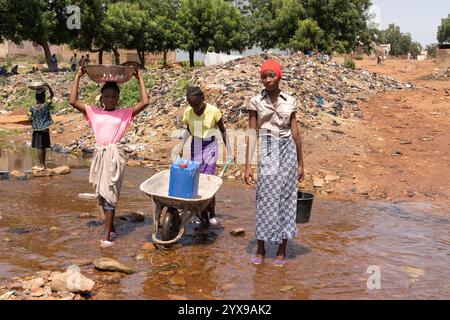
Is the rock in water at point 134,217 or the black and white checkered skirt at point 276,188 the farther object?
the rock in water at point 134,217

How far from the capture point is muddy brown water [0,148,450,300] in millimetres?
4148

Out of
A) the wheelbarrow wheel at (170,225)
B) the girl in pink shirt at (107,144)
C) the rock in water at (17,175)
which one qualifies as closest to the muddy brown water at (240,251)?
the wheelbarrow wheel at (170,225)

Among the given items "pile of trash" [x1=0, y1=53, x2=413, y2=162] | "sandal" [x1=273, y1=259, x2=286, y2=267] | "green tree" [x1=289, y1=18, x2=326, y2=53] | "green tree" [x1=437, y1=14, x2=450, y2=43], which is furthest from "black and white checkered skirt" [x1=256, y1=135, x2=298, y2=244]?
"green tree" [x1=437, y1=14, x2=450, y2=43]

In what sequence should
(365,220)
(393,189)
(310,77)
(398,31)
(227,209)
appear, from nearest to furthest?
(365,220), (227,209), (393,189), (310,77), (398,31)

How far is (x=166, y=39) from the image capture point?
35.8 metres

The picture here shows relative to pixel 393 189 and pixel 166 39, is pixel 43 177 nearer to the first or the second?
pixel 393 189

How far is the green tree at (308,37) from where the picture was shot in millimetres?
30758

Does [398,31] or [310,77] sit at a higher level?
[398,31]

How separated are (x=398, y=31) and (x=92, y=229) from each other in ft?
274

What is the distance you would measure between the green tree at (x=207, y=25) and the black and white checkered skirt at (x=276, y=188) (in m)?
30.5

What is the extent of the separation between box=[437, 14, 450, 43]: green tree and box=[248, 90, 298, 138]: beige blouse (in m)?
66.3

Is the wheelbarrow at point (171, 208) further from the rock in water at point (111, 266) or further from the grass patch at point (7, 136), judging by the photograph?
the grass patch at point (7, 136)

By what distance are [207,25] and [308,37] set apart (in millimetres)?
7106

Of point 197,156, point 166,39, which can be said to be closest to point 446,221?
point 197,156
